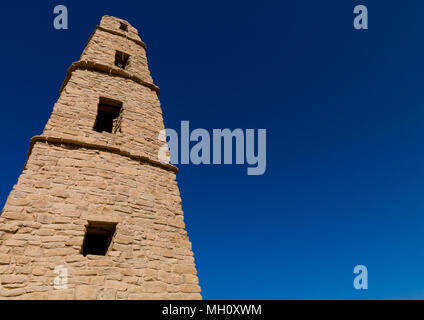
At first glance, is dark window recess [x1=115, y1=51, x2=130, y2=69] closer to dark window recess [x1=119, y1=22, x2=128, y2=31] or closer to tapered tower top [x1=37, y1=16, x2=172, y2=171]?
tapered tower top [x1=37, y1=16, x2=172, y2=171]

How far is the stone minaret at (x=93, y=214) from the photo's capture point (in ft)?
15.1

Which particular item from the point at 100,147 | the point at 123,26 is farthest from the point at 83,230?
the point at 123,26

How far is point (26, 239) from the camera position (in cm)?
471

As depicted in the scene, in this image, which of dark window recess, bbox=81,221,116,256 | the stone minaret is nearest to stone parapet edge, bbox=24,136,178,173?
the stone minaret

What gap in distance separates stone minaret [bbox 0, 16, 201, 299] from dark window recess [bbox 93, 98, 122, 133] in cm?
6

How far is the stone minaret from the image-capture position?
460 centimetres

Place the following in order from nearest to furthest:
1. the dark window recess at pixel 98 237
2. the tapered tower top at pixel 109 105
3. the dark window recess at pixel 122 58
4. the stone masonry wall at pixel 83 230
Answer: the stone masonry wall at pixel 83 230 < the dark window recess at pixel 98 237 < the tapered tower top at pixel 109 105 < the dark window recess at pixel 122 58

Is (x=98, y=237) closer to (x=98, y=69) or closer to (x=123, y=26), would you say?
(x=98, y=69)

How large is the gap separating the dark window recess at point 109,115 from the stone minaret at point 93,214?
0.06 meters

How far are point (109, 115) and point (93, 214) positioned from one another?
15.6 feet

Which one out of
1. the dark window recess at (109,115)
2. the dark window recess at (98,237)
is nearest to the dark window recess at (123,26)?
the dark window recess at (109,115)

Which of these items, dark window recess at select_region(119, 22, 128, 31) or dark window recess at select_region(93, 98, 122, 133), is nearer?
dark window recess at select_region(93, 98, 122, 133)

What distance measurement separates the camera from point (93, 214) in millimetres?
5566

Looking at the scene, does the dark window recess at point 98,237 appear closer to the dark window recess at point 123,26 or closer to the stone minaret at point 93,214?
the stone minaret at point 93,214
